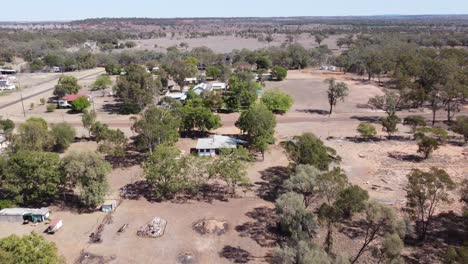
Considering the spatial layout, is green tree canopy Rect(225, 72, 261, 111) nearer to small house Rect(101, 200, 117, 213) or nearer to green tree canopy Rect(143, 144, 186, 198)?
green tree canopy Rect(143, 144, 186, 198)

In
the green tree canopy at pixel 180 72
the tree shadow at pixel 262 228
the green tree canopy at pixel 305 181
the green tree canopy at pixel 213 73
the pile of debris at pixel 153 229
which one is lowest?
the tree shadow at pixel 262 228

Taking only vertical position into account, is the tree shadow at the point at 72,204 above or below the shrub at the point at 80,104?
below

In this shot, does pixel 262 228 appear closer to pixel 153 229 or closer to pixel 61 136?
pixel 153 229

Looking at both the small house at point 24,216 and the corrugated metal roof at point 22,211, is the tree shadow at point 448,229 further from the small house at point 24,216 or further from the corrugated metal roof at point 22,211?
the corrugated metal roof at point 22,211

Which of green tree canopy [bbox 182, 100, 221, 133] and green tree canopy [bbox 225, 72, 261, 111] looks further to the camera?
green tree canopy [bbox 225, 72, 261, 111]

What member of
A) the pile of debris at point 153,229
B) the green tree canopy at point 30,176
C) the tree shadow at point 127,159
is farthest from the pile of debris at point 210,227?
the tree shadow at point 127,159

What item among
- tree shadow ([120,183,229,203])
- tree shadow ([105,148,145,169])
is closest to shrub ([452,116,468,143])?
tree shadow ([120,183,229,203])

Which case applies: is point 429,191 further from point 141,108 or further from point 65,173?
point 141,108

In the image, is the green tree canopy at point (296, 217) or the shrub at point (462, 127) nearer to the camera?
the green tree canopy at point (296, 217)
